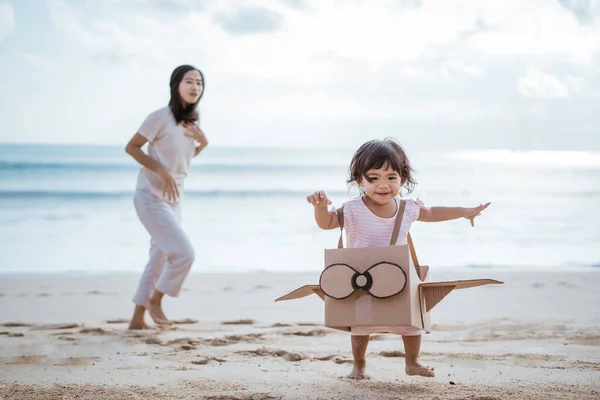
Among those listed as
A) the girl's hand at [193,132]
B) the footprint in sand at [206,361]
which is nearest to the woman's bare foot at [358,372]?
the footprint in sand at [206,361]

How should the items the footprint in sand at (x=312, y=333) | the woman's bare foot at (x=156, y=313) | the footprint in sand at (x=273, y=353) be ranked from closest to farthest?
the footprint in sand at (x=273, y=353) < the footprint in sand at (x=312, y=333) < the woman's bare foot at (x=156, y=313)

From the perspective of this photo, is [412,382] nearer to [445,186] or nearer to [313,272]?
[313,272]

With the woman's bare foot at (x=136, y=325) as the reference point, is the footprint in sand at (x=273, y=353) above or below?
below

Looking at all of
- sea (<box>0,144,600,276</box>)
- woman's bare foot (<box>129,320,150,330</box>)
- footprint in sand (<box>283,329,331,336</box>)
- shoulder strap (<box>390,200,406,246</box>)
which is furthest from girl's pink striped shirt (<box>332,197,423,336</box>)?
sea (<box>0,144,600,276</box>)

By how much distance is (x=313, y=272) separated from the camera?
9.04 meters

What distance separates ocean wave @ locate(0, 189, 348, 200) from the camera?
20875 mm

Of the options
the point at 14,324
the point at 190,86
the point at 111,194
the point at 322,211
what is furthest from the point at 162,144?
the point at 111,194

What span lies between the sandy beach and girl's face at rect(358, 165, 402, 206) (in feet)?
2.86

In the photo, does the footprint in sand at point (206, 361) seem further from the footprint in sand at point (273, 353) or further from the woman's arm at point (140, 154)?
the woman's arm at point (140, 154)

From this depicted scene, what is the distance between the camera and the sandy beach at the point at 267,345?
3637mm

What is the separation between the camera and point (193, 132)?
602 centimetres

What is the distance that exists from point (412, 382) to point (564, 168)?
29.5 m

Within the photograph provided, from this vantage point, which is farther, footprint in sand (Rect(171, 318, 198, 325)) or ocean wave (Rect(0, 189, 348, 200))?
ocean wave (Rect(0, 189, 348, 200))

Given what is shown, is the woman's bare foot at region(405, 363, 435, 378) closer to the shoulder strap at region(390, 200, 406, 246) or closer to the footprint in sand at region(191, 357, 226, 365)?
the shoulder strap at region(390, 200, 406, 246)
